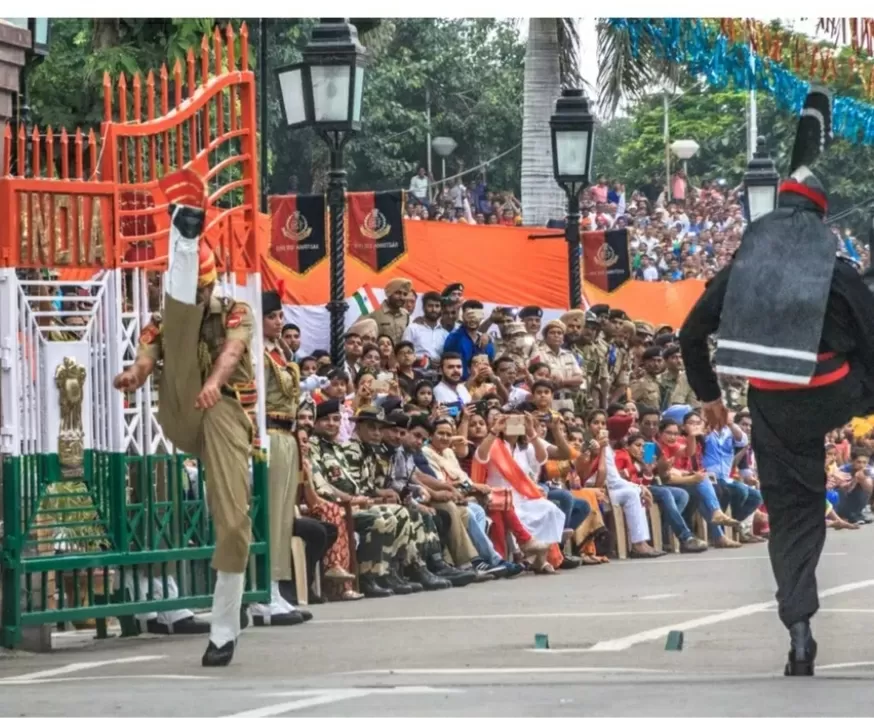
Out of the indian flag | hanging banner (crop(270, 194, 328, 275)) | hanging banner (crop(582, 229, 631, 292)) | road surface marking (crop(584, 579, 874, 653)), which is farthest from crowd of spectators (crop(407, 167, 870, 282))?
road surface marking (crop(584, 579, 874, 653))

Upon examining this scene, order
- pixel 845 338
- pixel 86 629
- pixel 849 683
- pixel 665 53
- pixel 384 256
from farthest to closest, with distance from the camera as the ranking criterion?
pixel 665 53 → pixel 384 256 → pixel 86 629 → pixel 845 338 → pixel 849 683

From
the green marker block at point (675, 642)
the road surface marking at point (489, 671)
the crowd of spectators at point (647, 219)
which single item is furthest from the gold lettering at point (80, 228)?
the crowd of spectators at point (647, 219)

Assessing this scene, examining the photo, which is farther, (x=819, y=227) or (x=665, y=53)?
(x=665, y=53)

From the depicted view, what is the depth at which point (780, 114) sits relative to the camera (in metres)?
54.2

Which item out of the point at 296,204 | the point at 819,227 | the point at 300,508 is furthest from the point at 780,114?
the point at 819,227

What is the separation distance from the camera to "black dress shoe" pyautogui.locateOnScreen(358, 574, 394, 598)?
54.0ft

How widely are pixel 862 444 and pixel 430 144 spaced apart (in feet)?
65.6

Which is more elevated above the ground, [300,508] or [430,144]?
[430,144]

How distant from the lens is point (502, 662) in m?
10.8

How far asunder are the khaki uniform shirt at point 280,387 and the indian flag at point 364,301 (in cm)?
826

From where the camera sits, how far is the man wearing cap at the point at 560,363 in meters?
22.2

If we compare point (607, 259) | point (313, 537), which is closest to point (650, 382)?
point (607, 259)

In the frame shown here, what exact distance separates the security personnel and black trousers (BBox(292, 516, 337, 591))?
653 millimetres

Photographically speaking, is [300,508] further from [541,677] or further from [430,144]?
[430,144]
